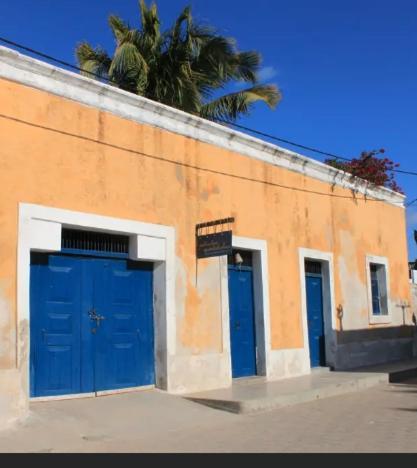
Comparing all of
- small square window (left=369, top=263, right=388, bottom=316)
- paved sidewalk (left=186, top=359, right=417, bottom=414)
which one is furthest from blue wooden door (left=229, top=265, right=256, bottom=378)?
small square window (left=369, top=263, right=388, bottom=316)

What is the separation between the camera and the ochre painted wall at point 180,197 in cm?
791

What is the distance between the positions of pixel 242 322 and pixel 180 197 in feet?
9.25

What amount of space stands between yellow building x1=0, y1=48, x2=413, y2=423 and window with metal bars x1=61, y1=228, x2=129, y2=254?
2cm

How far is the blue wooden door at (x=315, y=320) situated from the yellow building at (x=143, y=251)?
43 mm

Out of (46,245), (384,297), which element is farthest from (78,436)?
(384,297)

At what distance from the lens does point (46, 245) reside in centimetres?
799

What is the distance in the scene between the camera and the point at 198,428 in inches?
304

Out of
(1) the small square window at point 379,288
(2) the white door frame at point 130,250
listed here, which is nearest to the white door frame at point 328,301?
(1) the small square window at point 379,288

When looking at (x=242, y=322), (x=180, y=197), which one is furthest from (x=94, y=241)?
(x=242, y=322)

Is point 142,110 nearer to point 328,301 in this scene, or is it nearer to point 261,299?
point 261,299

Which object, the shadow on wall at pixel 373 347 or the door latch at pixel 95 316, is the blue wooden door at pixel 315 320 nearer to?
the shadow on wall at pixel 373 347

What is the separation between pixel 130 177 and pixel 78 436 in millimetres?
3973

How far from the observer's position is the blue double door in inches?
325

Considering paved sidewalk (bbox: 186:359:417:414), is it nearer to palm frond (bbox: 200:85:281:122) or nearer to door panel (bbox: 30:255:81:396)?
door panel (bbox: 30:255:81:396)
